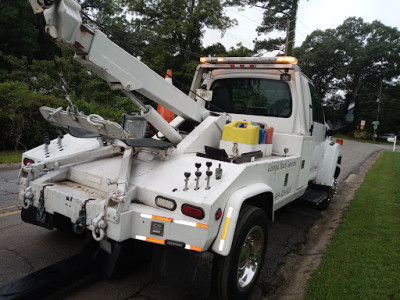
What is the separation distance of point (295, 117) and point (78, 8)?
3172 millimetres

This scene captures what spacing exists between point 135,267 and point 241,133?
184 centimetres

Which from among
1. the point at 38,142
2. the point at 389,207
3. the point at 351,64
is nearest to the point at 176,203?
the point at 389,207

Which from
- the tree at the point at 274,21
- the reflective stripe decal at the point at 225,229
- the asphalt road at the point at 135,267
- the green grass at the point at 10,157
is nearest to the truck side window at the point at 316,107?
the asphalt road at the point at 135,267

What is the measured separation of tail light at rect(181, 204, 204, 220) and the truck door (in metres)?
3.19

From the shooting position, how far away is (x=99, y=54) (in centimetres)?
266

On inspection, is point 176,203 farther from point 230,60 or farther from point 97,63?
point 230,60

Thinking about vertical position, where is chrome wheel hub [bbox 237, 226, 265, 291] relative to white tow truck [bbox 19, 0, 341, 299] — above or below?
below

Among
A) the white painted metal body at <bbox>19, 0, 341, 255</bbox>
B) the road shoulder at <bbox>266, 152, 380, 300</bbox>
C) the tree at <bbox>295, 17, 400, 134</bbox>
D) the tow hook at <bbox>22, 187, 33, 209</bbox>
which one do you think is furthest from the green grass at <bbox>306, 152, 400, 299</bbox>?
the tree at <bbox>295, 17, 400, 134</bbox>

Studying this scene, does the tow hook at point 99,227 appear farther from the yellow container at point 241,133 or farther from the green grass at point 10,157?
the green grass at point 10,157

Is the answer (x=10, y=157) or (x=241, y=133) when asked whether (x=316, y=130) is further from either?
(x=10, y=157)

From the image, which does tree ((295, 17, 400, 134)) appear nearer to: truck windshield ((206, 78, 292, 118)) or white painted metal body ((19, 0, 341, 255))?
truck windshield ((206, 78, 292, 118))

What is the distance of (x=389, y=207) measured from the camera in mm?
6227

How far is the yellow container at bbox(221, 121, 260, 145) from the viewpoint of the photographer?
352 centimetres

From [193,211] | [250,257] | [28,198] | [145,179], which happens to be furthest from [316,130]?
[28,198]
